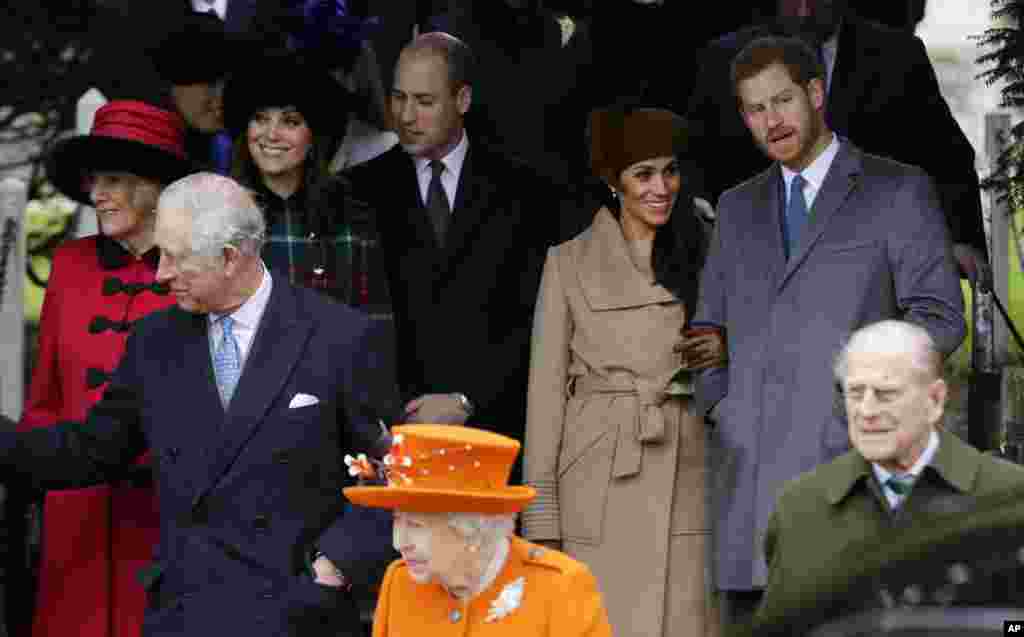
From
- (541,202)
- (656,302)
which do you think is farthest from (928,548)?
(541,202)

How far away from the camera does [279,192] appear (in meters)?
7.73

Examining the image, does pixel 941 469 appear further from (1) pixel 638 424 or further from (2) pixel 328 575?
(1) pixel 638 424

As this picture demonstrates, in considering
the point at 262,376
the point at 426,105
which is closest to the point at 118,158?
the point at 426,105

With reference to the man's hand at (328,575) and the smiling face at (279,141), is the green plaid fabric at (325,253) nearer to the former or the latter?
the smiling face at (279,141)

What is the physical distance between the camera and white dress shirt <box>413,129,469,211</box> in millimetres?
8102

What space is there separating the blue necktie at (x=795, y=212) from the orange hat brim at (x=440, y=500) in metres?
2.04

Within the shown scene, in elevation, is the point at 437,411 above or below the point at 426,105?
below

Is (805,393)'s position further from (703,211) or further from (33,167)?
(33,167)

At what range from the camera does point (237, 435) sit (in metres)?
6.39

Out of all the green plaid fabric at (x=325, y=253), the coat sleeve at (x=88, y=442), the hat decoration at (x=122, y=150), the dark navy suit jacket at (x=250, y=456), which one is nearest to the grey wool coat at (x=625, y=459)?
the green plaid fabric at (x=325, y=253)

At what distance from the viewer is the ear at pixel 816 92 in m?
7.07

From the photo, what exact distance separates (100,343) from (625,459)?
1702 mm

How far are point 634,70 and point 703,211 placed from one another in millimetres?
619

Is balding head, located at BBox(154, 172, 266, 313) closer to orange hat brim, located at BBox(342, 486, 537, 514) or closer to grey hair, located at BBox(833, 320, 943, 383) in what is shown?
orange hat brim, located at BBox(342, 486, 537, 514)
